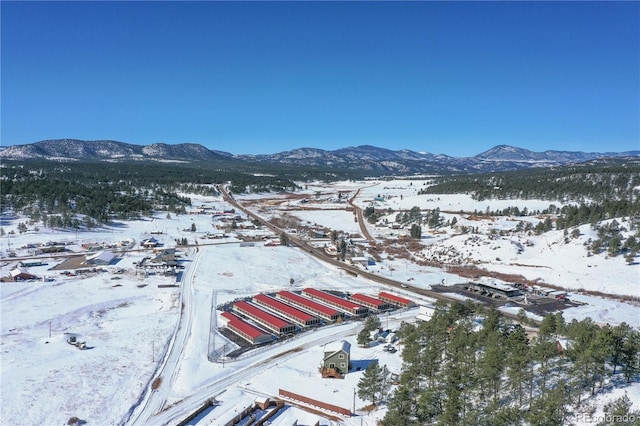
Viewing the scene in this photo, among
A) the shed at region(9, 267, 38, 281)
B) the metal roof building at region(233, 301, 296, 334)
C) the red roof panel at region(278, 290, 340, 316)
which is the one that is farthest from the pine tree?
the shed at region(9, 267, 38, 281)

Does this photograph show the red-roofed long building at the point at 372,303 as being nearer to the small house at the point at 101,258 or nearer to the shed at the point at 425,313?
the shed at the point at 425,313

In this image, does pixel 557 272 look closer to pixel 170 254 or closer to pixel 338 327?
pixel 338 327

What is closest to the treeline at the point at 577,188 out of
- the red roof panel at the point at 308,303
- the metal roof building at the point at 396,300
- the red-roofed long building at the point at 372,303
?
the metal roof building at the point at 396,300

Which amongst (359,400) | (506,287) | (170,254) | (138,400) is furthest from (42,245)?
(506,287)

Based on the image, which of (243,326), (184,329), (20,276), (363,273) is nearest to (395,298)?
(363,273)

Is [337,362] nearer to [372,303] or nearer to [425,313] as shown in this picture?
[425,313]

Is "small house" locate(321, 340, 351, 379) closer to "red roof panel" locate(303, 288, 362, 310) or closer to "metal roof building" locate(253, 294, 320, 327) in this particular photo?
"metal roof building" locate(253, 294, 320, 327)
